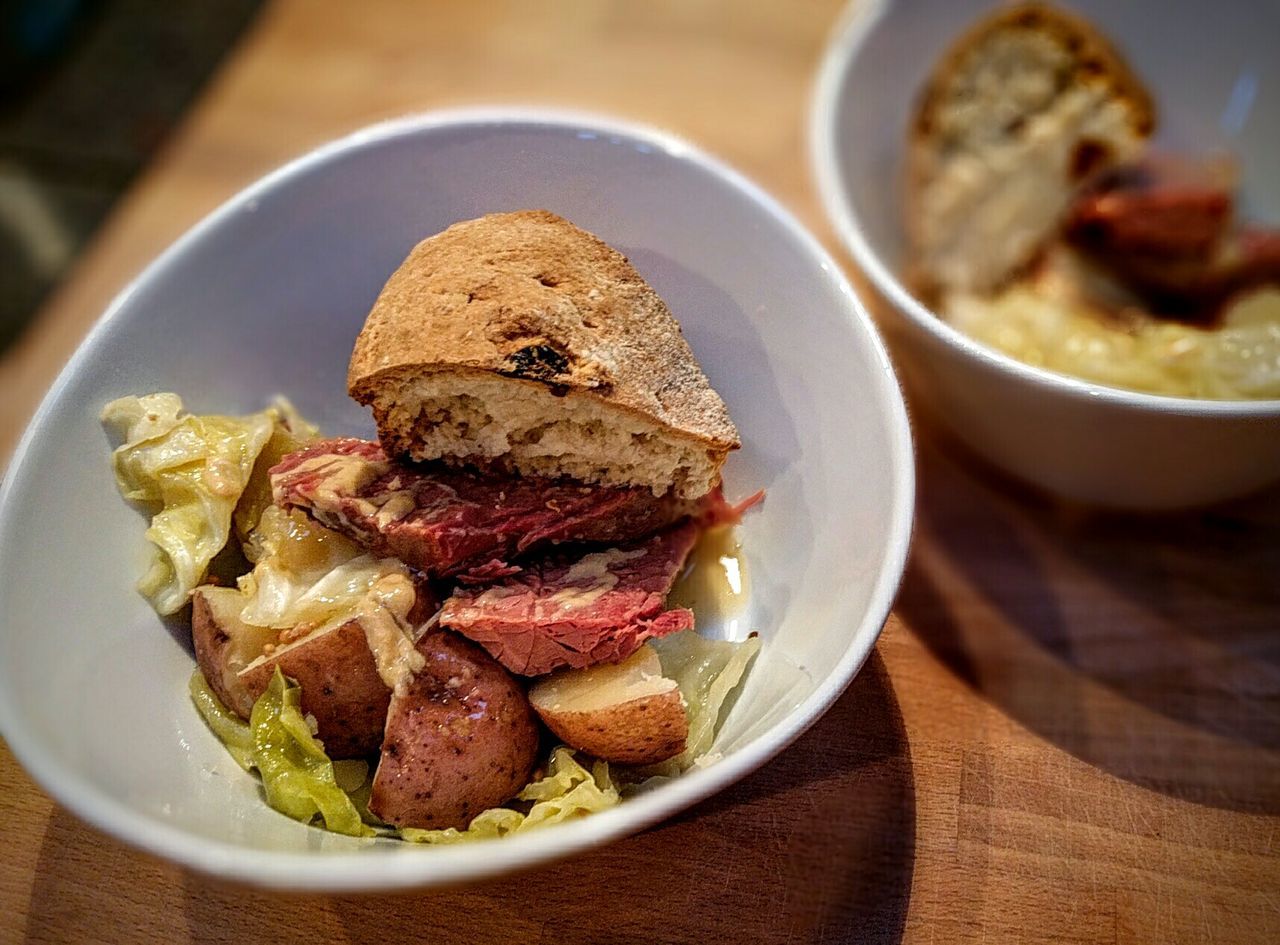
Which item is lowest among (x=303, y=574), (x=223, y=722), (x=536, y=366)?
(x=223, y=722)

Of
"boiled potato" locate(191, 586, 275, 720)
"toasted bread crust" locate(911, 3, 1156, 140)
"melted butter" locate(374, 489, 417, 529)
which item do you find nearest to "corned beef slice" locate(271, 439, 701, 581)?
"melted butter" locate(374, 489, 417, 529)

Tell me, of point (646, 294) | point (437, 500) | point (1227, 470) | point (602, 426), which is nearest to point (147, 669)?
point (437, 500)

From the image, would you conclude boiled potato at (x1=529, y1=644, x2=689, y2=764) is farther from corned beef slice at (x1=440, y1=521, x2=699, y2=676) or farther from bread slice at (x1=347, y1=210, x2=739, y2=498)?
bread slice at (x1=347, y1=210, x2=739, y2=498)

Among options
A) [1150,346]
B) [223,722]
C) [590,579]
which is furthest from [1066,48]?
[223,722]

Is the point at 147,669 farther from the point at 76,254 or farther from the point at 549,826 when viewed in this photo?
the point at 76,254

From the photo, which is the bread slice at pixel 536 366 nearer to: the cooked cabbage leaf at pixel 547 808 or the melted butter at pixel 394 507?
the melted butter at pixel 394 507

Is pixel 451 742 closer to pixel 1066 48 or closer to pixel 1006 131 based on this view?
pixel 1006 131

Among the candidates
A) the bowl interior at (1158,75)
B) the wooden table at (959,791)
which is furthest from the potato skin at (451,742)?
the bowl interior at (1158,75)
